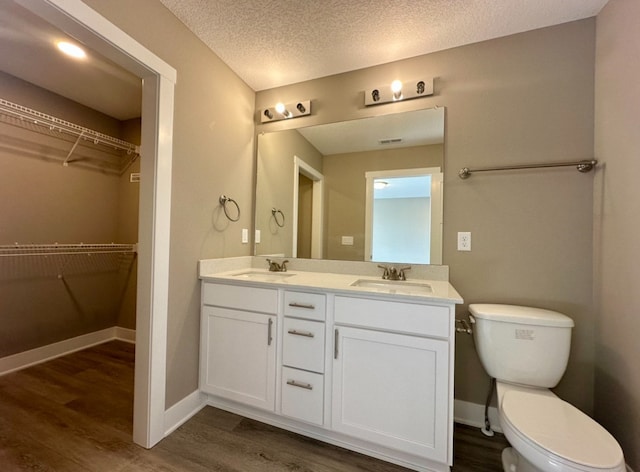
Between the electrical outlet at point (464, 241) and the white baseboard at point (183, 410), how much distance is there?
201 cm

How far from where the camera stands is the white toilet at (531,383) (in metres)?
0.95

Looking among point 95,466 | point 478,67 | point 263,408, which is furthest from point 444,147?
point 95,466

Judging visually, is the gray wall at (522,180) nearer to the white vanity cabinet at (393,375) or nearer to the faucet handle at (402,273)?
the faucet handle at (402,273)

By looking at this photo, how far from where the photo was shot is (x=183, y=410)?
1.64 meters

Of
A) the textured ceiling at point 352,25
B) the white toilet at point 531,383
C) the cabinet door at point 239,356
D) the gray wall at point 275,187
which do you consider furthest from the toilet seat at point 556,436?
the textured ceiling at point 352,25

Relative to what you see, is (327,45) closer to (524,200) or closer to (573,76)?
(573,76)

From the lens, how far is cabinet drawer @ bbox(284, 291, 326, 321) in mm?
1472

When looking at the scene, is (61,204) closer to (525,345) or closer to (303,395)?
(303,395)

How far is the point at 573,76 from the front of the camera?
153 cm

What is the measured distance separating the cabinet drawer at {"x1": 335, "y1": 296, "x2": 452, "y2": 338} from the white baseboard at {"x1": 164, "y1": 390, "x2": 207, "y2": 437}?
1133 mm

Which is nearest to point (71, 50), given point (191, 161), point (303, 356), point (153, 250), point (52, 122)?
point (52, 122)

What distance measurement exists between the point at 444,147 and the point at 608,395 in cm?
163

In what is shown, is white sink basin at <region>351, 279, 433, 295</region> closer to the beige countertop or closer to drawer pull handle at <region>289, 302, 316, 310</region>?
the beige countertop

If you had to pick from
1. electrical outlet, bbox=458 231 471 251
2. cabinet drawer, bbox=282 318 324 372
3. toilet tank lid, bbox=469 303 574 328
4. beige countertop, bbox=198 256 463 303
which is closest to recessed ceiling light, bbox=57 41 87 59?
beige countertop, bbox=198 256 463 303
